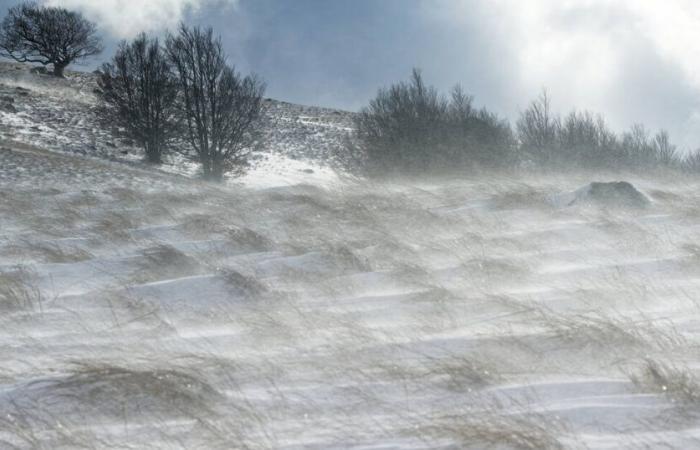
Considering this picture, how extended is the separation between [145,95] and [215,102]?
Answer: 321 cm

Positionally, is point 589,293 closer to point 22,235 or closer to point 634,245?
point 634,245

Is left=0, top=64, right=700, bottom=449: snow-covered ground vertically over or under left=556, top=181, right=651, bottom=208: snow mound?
under

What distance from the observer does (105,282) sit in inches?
216

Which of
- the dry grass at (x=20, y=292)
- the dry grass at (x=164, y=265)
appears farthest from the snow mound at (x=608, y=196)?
the dry grass at (x=20, y=292)

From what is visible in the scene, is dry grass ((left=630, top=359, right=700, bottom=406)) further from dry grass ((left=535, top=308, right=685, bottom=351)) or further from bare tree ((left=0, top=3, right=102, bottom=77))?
bare tree ((left=0, top=3, right=102, bottom=77))

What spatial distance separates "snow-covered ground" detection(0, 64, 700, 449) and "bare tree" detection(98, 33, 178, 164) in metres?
16.7

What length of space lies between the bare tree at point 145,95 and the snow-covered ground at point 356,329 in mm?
16680

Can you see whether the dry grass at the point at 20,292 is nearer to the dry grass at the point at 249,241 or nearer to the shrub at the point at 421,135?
the dry grass at the point at 249,241

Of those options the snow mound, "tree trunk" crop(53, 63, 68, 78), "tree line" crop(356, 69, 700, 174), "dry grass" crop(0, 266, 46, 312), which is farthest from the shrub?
"tree trunk" crop(53, 63, 68, 78)

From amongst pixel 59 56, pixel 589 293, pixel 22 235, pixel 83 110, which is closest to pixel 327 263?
pixel 589 293

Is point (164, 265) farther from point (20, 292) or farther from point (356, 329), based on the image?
point (356, 329)

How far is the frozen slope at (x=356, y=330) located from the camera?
3.11m

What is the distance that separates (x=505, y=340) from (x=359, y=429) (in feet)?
4.11

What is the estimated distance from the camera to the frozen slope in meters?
3.11
